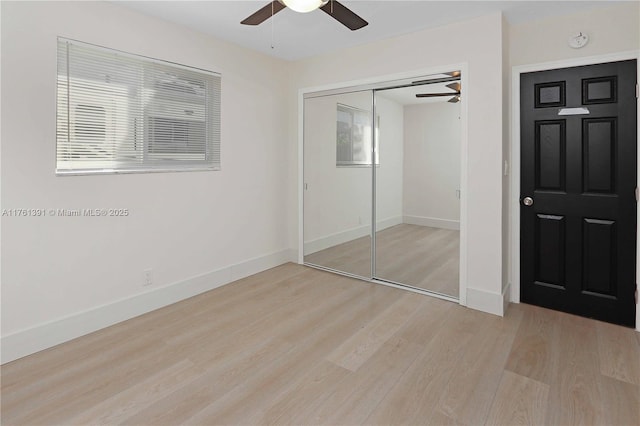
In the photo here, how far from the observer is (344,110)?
4.08m

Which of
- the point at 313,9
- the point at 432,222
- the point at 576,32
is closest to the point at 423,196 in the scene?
the point at 432,222

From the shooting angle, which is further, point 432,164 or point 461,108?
point 432,164

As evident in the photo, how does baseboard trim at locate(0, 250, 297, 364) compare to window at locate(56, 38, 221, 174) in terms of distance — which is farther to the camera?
window at locate(56, 38, 221, 174)

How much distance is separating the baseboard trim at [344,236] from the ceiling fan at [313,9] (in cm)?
209

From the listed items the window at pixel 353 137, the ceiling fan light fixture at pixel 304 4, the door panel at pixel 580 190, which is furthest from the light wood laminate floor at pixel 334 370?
the ceiling fan light fixture at pixel 304 4

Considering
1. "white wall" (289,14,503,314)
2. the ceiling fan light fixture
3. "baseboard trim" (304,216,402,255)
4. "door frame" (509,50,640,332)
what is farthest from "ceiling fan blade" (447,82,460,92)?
the ceiling fan light fixture

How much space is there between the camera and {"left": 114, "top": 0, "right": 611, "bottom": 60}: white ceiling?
113 inches

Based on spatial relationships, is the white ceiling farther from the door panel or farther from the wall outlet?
the wall outlet

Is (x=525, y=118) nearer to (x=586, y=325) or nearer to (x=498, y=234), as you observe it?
(x=498, y=234)

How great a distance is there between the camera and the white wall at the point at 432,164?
11.2ft

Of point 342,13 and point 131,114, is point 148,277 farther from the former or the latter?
point 342,13

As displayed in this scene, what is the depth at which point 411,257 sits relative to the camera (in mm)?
3988

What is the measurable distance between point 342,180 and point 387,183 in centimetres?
54

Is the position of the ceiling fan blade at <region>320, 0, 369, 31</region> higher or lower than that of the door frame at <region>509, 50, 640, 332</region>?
higher
